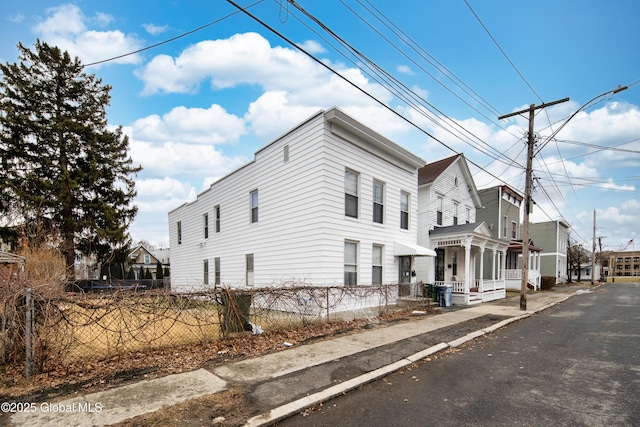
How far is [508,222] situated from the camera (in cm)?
2727

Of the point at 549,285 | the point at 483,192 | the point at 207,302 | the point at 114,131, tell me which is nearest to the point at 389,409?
the point at 207,302

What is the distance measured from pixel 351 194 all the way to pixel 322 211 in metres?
1.98

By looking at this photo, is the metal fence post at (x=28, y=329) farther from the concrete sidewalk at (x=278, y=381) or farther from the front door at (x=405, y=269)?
the front door at (x=405, y=269)

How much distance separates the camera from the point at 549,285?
29.3m

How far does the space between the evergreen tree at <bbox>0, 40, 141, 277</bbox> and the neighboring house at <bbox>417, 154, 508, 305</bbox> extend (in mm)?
22460

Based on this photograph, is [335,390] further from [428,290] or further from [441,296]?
[441,296]

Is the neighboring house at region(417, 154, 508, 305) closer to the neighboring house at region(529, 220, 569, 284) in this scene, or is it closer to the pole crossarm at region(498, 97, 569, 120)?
the pole crossarm at region(498, 97, 569, 120)

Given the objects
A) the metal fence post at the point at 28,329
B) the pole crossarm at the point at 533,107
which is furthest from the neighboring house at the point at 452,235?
the metal fence post at the point at 28,329

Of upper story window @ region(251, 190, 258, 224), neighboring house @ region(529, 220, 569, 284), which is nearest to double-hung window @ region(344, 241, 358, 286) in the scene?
upper story window @ region(251, 190, 258, 224)

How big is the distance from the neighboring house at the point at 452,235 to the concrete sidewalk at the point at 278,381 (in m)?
8.85

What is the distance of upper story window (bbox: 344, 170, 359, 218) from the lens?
41.3 feet

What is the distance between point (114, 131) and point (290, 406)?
29131 mm

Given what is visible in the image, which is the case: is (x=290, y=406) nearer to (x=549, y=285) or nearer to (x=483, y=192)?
(x=483, y=192)

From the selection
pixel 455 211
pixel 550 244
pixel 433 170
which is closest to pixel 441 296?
pixel 455 211
